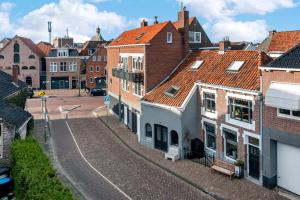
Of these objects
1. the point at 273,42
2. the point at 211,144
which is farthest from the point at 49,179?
the point at 273,42

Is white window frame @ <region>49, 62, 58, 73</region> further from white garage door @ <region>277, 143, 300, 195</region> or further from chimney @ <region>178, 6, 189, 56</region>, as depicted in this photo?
white garage door @ <region>277, 143, 300, 195</region>

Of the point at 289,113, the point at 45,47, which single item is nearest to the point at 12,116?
the point at 289,113

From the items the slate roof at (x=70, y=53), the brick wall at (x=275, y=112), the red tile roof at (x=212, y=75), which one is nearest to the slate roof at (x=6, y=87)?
the red tile roof at (x=212, y=75)

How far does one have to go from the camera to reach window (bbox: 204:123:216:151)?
102 feet

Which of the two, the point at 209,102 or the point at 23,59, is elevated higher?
the point at 23,59

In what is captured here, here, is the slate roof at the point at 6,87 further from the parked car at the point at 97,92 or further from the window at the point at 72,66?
the window at the point at 72,66

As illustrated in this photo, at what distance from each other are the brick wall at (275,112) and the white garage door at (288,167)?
1.20 metres

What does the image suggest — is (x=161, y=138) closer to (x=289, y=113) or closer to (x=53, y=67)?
(x=289, y=113)

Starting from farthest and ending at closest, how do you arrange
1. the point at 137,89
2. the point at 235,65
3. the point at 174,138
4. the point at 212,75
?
the point at 137,89 < the point at 174,138 < the point at 212,75 < the point at 235,65

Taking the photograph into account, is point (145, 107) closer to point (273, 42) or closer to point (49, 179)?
point (49, 179)

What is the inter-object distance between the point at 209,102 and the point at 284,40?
27.2 m

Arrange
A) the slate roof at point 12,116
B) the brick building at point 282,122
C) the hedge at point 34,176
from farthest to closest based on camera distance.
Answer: the slate roof at point 12,116 < the brick building at point 282,122 < the hedge at point 34,176

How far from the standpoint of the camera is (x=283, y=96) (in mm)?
22656

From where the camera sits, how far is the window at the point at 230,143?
28375mm
